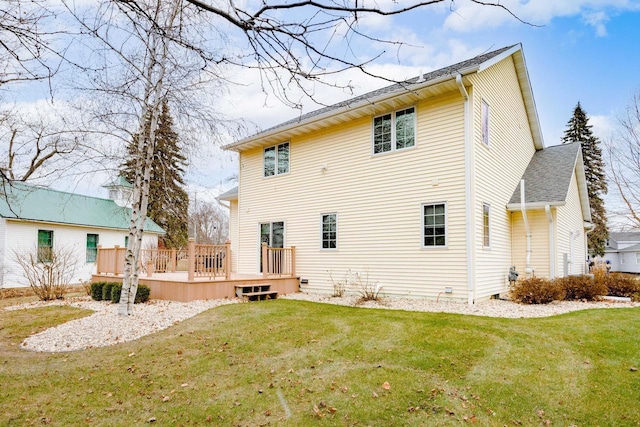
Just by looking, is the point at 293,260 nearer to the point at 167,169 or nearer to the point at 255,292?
the point at 255,292

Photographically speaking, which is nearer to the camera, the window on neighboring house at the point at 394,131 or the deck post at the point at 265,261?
the window on neighboring house at the point at 394,131

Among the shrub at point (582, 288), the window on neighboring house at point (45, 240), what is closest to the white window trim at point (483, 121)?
the shrub at point (582, 288)

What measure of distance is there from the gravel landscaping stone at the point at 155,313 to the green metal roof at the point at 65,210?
23.5ft

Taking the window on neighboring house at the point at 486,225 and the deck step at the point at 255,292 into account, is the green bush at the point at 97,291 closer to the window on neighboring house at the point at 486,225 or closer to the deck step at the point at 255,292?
the deck step at the point at 255,292

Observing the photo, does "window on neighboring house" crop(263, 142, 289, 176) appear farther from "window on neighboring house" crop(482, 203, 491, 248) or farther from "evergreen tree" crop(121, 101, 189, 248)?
"window on neighboring house" crop(482, 203, 491, 248)

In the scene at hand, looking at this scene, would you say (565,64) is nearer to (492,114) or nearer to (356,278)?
(492,114)

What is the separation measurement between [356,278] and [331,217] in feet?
6.71

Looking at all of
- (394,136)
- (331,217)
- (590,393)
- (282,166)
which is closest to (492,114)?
(394,136)

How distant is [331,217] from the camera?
11.7 metres

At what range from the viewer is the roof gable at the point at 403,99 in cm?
897

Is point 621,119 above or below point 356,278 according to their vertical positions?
above

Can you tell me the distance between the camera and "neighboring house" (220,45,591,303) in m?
9.16

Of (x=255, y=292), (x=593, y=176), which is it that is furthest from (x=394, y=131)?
(x=593, y=176)

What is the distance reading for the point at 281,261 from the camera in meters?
12.2
